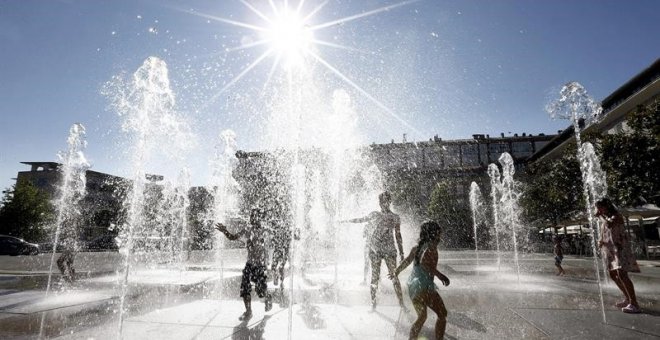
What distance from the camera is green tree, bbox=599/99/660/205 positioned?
15117 millimetres

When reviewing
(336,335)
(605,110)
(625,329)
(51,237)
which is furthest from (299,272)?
(51,237)

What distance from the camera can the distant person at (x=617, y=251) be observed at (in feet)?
18.0

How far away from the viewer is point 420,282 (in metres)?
3.54

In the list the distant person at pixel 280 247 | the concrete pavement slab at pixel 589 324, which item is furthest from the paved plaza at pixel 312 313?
the distant person at pixel 280 247

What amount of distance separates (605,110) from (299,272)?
34.9m

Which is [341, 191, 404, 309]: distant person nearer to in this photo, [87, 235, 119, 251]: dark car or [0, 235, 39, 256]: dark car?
[0, 235, 39, 256]: dark car

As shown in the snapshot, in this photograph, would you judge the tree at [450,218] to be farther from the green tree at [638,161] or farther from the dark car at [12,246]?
the dark car at [12,246]

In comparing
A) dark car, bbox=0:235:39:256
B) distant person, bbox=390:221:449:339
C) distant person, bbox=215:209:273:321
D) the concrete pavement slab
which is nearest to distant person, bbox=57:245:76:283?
distant person, bbox=215:209:273:321

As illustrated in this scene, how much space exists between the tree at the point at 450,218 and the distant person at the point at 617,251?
4039 centimetres

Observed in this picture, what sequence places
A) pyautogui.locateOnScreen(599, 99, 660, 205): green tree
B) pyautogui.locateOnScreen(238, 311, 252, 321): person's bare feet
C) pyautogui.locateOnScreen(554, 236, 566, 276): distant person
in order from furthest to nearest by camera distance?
1. pyautogui.locateOnScreen(599, 99, 660, 205): green tree
2. pyautogui.locateOnScreen(554, 236, 566, 276): distant person
3. pyautogui.locateOnScreen(238, 311, 252, 321): person's bare feet

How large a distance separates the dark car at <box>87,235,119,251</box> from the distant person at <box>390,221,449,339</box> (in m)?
35.7

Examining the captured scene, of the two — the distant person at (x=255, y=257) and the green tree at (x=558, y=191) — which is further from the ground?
the green tree at (x=558, y=191)

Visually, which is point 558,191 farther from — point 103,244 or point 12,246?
point 103,244

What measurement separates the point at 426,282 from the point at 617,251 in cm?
401
